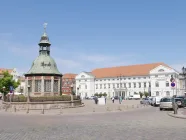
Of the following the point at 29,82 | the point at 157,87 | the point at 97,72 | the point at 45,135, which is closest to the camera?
the point at 45,135

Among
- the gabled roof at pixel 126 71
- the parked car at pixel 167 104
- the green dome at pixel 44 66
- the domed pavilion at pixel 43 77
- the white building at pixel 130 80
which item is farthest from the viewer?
the gabled roof at pixel 126 71

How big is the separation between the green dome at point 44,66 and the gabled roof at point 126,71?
73.0 m

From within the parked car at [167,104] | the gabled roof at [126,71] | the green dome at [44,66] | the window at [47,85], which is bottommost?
the parked car at [167,104]

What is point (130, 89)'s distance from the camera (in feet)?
382

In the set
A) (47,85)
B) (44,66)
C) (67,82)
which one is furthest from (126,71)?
(47,85)

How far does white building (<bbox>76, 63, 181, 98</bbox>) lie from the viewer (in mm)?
106375

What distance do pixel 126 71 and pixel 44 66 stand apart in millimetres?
78381

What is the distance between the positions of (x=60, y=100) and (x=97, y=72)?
92.2 meters

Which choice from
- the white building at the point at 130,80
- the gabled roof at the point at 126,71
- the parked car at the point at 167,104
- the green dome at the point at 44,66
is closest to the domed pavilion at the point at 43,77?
the green dome at the point at 44,66

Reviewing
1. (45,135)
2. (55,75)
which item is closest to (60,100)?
(55,75)

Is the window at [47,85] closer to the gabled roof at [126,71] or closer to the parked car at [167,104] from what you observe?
the parked car at [167,104]

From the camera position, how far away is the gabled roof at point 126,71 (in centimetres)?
11244

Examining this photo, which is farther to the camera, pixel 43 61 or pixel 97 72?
pixel 97 72

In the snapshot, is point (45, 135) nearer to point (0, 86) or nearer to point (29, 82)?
point (29, 82)
